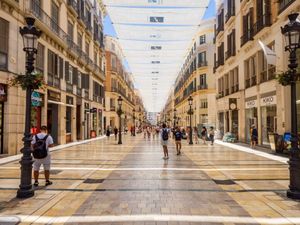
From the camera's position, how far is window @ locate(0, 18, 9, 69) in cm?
1574

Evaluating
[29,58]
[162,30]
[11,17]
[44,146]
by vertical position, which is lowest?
[44,146]

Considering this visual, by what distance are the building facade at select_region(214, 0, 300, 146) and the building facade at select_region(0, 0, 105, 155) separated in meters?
13.6

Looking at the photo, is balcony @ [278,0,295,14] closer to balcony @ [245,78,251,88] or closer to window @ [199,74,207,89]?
balcony @ [245,78,251,88]

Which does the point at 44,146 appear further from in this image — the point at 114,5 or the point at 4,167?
the point at 114,5

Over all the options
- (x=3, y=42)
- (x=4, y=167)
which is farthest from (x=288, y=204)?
(x=3, y=42)

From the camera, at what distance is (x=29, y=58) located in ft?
25.6

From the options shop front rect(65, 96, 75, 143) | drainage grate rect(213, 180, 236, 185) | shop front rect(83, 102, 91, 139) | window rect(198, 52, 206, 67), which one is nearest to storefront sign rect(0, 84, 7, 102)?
drainage grate rect(213, 180, 236, 185)

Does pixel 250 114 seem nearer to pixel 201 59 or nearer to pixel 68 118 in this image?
pixel 68 118

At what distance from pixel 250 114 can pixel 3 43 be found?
18892 millimetres

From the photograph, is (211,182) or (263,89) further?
(263,89)

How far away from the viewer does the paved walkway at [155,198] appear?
580 cm

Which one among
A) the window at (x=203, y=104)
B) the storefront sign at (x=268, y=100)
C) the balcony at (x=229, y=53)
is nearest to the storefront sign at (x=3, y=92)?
the storefront sign at (x=268, y=100)

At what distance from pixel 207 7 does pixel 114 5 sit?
701 centimetres

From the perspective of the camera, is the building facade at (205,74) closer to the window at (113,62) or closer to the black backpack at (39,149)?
the window at (113,62)
